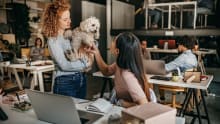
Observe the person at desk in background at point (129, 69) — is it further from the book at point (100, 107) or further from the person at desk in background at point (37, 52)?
the person at desk in background at point (37, 52)

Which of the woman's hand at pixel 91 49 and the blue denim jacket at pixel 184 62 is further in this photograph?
the blue denim jacket at pixel 184 62

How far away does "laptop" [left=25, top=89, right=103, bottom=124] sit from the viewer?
46.5 inches

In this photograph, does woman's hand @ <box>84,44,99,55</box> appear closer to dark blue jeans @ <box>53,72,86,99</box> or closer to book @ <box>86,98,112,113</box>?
dark blue jeans @ <box>53,72,86,99</box>

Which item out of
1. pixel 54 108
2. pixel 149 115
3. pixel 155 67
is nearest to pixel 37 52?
pixel 155 67

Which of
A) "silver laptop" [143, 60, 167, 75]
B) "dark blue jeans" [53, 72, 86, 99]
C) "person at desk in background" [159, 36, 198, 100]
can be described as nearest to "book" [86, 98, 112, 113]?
"dark blue jeans" [53, 72, 86, 99]

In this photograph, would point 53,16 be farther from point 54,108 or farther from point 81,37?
point 54,108

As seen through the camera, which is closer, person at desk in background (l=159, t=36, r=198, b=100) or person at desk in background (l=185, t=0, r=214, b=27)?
person at desk in background (l=159, t=36, r=198, b=100)

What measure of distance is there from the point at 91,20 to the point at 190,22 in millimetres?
5648

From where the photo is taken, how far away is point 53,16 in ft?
6.11

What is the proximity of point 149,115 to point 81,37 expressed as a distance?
4.79ft

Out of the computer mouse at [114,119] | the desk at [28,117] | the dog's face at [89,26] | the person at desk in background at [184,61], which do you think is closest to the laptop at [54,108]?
the desk at [28,117]

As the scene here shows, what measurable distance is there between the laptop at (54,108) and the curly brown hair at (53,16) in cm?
68

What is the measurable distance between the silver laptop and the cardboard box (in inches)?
78.1

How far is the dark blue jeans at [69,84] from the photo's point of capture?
6.31ft
